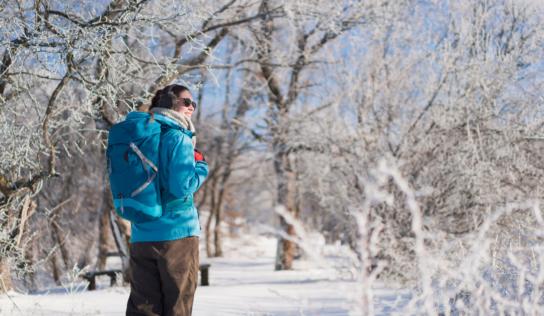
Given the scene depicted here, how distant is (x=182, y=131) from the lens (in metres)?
2.22

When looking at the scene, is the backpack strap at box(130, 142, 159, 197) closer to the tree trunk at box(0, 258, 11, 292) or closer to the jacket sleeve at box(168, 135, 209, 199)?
the jacket sleeve at box(168, 135, 209, 199)

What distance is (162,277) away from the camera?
6.86 ft

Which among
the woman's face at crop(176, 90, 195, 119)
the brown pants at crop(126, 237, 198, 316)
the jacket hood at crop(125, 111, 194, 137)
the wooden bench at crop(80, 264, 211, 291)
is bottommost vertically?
the wooden bench at crop(80, 264, 211, 291)

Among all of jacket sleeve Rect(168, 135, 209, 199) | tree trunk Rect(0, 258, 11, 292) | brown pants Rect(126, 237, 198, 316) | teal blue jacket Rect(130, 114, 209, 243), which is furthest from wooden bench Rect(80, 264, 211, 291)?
jacket sleeve Rect(168, 135, 209, 199)

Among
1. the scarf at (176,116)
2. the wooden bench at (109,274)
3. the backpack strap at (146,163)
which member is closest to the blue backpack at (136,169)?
the backpack strap at (146,163)

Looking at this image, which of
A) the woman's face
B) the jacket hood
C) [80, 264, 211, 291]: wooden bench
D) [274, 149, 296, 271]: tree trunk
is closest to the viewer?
the jacket hood

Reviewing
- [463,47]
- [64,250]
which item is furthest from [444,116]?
[64,250]

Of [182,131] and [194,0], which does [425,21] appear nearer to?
[194,0]

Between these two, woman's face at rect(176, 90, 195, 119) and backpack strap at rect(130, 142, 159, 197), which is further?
woman's face at rect(176, 90, 195, 119)

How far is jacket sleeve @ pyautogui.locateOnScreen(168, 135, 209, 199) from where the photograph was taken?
6.72ft

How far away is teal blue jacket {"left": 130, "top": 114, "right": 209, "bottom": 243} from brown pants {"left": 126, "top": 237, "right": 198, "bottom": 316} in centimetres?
5

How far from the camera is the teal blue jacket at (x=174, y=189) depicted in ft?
6.75

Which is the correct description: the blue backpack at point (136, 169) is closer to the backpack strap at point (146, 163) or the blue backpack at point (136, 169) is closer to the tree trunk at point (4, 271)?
the backpack strap at point (146, 163)

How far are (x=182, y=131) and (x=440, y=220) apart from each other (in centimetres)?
451
